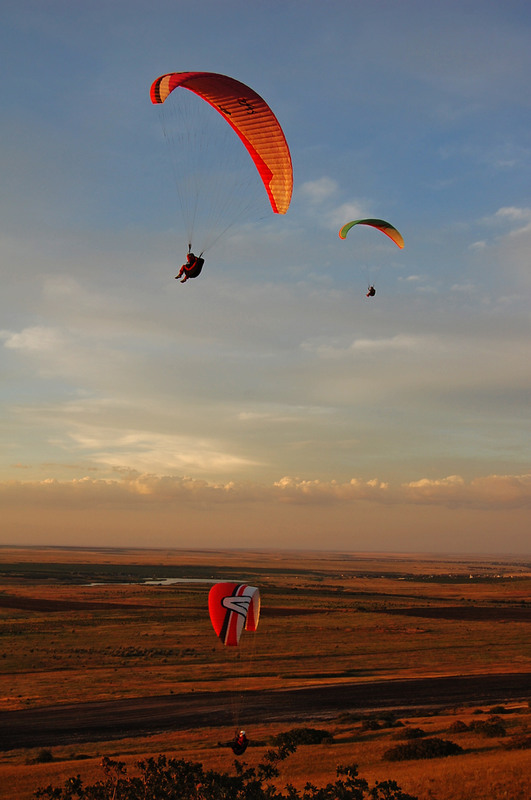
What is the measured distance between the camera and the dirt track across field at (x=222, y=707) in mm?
28781

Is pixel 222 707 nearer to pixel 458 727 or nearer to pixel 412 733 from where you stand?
pixel 412 733

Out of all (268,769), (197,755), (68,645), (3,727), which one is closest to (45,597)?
(68,645)

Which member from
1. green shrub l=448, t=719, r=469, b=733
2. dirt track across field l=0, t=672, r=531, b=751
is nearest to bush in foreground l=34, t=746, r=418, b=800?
green shrub l=448, t=719, r=469, b=733

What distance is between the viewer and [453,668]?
45.0 meters

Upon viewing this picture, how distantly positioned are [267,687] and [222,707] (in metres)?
5.92

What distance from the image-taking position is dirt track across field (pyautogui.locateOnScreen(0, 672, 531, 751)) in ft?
94.4

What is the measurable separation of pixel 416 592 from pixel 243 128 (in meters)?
120

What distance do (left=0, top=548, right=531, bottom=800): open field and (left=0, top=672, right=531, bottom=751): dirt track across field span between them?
0.37 feet

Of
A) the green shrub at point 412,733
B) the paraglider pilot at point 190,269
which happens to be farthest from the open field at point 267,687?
the paraglider pilot at point 190,269

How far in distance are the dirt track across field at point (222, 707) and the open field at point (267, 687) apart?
112 millimetres

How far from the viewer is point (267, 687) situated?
127 feet

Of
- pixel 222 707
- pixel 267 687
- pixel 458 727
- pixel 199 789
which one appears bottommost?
pixel 267 687

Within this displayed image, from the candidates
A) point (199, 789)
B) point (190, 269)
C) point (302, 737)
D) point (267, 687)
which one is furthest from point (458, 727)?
point (190, 269)

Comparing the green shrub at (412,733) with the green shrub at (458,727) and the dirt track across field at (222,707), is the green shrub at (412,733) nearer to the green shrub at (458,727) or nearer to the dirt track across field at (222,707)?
the green shrub at (458,727)
